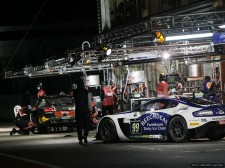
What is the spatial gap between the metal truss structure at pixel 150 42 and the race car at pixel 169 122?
341 cm

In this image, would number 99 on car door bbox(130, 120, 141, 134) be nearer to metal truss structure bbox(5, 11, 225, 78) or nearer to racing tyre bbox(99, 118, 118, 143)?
racing tyre bbox(99, 118, 118, 143)

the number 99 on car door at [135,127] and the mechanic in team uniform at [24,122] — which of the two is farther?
the mechanic in team uniform at [24,122]

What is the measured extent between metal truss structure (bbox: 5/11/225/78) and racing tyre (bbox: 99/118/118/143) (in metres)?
3.51

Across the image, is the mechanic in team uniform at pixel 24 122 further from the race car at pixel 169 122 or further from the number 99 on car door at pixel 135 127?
the number 99 on car door at pixel 135 127

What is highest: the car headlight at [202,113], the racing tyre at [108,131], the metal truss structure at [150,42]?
the metal truss structure at [150,42]

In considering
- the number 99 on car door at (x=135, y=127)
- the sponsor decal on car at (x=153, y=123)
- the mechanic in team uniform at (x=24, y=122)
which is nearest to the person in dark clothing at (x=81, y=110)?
the number 99 on car door at (x=135, y=127)

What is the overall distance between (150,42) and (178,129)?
546 cm

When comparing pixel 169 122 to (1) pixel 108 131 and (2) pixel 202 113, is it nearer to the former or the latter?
(2) pixel 202 113

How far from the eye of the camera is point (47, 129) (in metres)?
25.4

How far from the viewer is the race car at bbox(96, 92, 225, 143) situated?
16312 millimetres

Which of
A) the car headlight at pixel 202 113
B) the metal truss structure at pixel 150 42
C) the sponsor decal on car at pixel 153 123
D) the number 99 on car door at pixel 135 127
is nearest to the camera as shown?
the car headlight at pixel 202 113

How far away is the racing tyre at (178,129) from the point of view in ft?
53.6

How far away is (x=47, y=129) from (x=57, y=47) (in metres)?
30.7

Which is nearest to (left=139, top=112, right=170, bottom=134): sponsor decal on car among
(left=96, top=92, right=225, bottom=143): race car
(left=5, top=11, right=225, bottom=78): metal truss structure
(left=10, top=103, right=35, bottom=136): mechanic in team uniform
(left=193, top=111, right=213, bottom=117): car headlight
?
(left=96, top=92, right=225, bottom=143): race car
